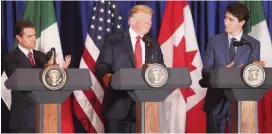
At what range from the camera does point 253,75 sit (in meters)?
3.77

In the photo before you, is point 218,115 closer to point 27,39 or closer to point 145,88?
point 145,88

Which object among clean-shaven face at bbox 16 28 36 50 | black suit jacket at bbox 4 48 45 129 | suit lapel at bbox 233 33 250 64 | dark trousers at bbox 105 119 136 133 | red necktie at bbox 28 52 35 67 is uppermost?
clean-shaven face at bbox 16 28 36 50

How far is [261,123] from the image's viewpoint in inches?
211

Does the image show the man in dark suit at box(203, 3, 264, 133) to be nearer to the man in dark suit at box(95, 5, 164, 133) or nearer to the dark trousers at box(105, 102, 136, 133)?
the man in dark suit at box(95, 5, 164, 133)

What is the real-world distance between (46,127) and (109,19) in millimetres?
1790

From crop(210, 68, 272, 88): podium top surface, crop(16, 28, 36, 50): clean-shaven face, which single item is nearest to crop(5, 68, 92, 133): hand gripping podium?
crop(16, 28, 36, 50): clean-shaven face

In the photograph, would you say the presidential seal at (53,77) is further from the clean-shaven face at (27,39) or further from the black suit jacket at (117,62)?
the clean-shaven face at (27,39)

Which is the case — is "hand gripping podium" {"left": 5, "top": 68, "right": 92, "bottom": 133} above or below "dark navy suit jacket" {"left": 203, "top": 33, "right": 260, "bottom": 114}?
below

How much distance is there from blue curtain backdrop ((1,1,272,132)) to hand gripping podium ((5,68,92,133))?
1.52 m

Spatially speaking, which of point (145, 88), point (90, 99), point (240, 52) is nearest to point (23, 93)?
point (145, 88)

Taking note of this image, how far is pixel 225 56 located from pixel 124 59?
0.85 m

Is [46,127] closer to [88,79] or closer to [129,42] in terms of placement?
[88,79]

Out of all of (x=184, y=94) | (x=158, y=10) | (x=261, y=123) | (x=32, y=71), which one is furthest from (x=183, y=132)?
(x=32, y=71)

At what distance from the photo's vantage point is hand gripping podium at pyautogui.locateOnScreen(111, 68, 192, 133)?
143 inches
